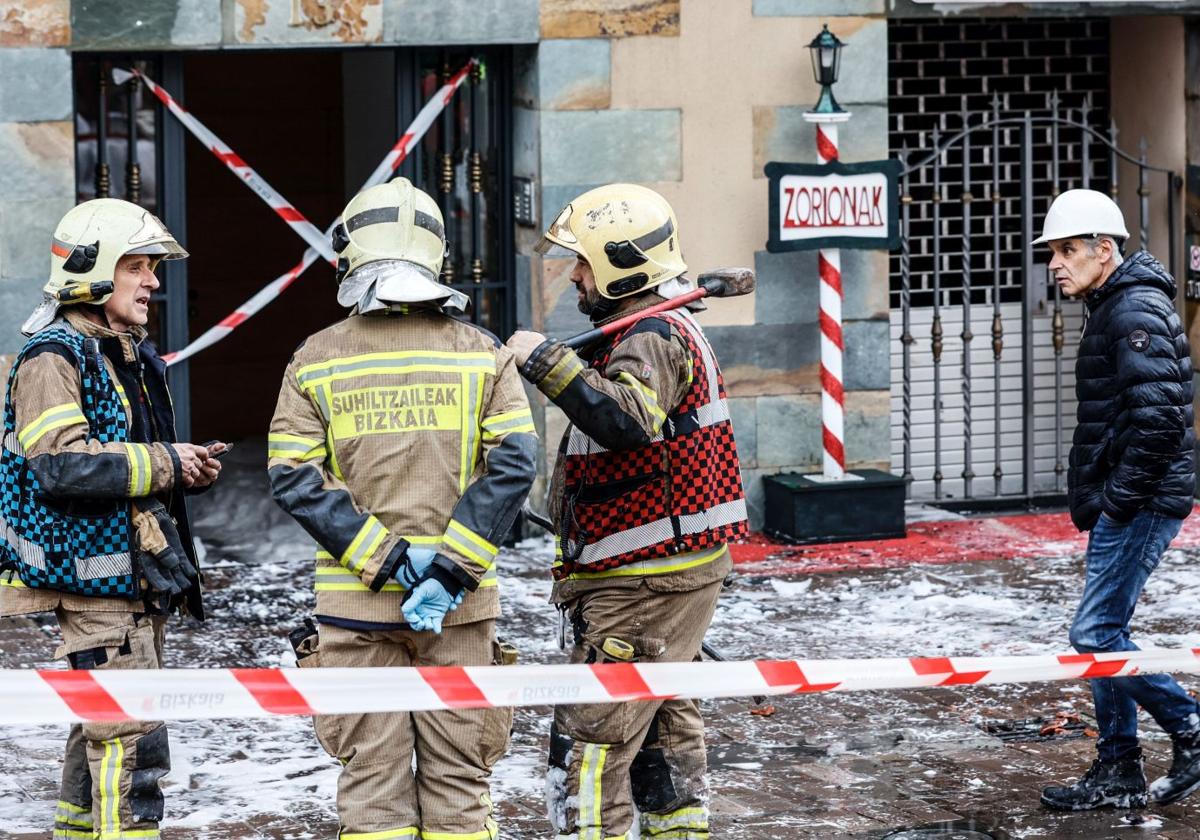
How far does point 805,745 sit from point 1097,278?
6.39 feet

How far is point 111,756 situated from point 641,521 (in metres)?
1.53

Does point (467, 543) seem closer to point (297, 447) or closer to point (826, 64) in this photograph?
point (297, 447)

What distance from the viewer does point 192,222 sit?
14.6m

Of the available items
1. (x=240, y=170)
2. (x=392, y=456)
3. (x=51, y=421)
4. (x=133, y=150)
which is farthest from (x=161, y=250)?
(x=240, y=170)

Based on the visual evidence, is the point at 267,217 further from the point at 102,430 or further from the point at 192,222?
the point at 102,430

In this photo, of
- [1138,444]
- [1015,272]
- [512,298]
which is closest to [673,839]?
[1138,444]

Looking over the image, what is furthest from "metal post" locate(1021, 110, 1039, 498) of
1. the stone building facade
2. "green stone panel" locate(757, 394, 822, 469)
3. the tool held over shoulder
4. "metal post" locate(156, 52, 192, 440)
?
the tool held over shoulder

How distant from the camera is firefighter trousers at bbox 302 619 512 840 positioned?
202 inches

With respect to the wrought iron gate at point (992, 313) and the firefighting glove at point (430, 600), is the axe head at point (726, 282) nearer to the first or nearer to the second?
the firefighting glove at point (430, 600)

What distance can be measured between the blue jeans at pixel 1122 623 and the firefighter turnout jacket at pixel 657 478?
1.44m

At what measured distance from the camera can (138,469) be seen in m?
5.59

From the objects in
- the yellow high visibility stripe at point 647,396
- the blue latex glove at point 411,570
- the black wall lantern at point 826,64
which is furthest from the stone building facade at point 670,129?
the blue latex glove at point 411,570

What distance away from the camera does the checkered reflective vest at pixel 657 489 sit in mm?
5684

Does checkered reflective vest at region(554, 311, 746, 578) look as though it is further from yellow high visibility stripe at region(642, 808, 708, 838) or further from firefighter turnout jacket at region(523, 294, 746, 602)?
yellow high visibility stripe at region(642, 808, 708, 838)
